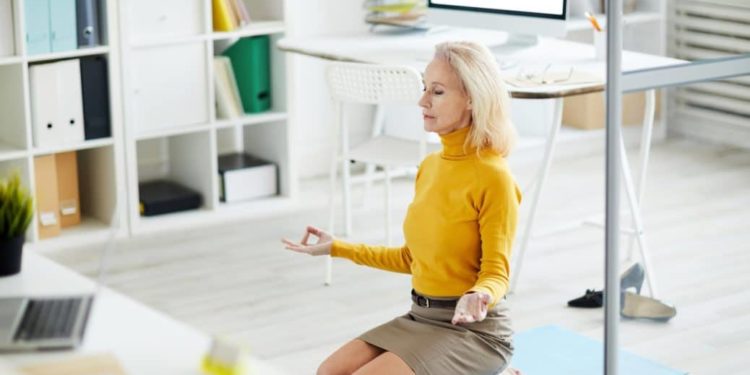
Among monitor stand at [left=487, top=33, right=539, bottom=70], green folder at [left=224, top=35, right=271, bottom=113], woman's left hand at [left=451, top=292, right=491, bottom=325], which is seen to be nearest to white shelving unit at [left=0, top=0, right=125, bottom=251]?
green folder at [left=224, top=35, right=271, bottom=113]

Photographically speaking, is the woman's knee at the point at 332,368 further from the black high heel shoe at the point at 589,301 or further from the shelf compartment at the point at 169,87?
the shelf compartment at the point at 169,87

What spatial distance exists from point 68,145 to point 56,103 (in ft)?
0.51

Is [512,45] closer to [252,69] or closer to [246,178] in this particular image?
[252,69]

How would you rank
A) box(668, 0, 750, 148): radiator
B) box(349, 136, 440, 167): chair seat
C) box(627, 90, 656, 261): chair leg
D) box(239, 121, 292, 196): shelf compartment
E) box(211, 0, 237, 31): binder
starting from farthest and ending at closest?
box(239, 121, 292, 196): shelf compartment < box(211, 0, 237, 31): binder < box(349, 136, 440, 167): chair seat < box(627, 90, 656, 261): chair leg < box(668, 0, 750, 148): radiator

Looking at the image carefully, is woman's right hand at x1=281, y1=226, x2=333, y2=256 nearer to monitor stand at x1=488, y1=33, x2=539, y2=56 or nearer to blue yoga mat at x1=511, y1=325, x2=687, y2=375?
blue yoga mat at x1=511, y1=325, x2=687, y2=375

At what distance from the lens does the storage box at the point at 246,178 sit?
17.3 ft

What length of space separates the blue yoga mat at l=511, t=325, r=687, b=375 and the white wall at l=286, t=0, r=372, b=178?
79.5 inches

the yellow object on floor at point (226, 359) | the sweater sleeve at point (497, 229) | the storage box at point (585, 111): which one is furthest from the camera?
the storage box at point (585, 111)

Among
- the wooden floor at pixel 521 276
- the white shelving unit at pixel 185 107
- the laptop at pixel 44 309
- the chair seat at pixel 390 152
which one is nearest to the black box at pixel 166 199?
the white shelving unit at pixel 185 107

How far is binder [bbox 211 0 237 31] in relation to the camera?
5.08 meters

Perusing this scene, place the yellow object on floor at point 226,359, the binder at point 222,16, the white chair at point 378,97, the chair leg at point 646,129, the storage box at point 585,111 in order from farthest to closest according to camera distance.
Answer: the storage box at point 585,111 → the binder at point 222,16 → the white chair at point 378,97 → the chair leg at point 646,129 → the yellow object on floor at point 226,359

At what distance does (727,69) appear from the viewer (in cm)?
312

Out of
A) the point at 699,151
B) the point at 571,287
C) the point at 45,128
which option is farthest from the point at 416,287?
the point at 699,151

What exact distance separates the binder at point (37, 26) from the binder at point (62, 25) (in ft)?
0.06
